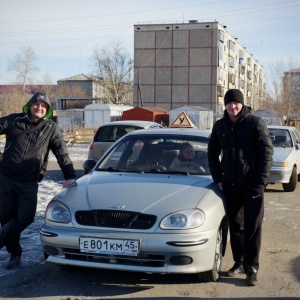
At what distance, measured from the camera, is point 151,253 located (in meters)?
4.13

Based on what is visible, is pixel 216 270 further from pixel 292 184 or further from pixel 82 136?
pixel 82 136

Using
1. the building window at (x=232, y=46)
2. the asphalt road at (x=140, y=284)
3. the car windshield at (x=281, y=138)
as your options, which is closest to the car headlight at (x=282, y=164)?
the car windshield at (x=281, y=138)

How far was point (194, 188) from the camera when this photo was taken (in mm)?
4750

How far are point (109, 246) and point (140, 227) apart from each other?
30 cm

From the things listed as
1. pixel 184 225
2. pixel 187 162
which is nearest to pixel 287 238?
pixel 187 162

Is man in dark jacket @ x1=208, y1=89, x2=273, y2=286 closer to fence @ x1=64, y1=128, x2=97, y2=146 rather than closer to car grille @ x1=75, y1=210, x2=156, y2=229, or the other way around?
car grille @ x1=75, y1=210, x2=156, y2=229

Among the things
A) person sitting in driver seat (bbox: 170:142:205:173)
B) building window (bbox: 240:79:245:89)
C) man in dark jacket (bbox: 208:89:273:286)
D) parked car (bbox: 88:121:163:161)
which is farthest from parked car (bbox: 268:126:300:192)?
building window (bbox: 240:79:245:89)

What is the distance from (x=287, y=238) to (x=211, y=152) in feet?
7.16

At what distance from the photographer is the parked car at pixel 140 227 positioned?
416 centimetres

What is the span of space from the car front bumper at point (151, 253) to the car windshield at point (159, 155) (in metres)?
1.31

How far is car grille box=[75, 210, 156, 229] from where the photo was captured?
4.22m

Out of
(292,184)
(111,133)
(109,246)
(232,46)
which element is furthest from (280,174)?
(232,46)

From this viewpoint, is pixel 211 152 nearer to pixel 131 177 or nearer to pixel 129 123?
pixel 131 177

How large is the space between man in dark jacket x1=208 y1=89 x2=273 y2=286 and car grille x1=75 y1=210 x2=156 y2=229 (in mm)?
965
